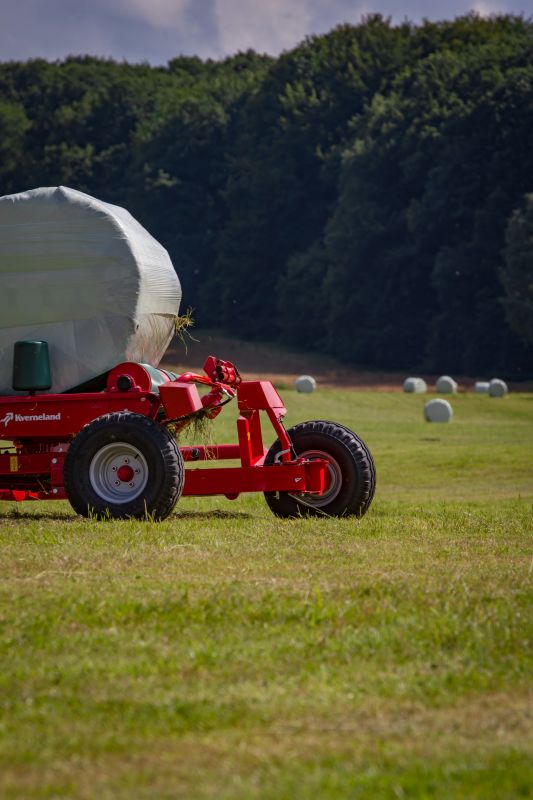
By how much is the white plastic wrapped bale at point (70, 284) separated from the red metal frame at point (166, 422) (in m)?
0.32

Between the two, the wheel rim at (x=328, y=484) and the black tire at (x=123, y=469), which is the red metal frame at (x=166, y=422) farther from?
the black tire at (x=123, y=469)

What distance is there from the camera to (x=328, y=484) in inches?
462

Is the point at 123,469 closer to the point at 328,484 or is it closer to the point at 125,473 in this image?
the point at 125,473

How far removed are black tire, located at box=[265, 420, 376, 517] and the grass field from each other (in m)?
1.16

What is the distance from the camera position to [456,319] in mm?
66188

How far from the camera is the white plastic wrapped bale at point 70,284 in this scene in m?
11.8

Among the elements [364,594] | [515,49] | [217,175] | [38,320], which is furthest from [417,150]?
[364,594]

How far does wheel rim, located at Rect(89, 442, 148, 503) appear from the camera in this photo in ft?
36.4

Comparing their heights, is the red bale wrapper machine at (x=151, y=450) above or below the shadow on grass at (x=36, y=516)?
above

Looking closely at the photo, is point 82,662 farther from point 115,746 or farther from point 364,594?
point 364,594

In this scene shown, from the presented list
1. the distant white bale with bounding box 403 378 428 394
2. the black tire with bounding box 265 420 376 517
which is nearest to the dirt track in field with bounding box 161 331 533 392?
the distant white bale with bounding box 403 378 428 394

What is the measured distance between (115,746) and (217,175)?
81.6 metres

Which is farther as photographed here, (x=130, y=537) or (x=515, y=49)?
(x=515, y=49)

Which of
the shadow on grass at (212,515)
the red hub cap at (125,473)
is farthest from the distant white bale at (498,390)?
the red hub cap at (125,473)
